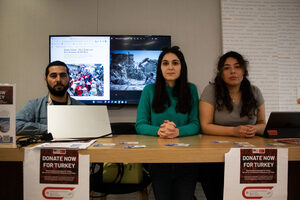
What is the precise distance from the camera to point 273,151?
33.8 inches

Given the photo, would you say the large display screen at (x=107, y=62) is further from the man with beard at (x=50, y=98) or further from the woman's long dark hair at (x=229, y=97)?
the woman's long dark hair at (x=229, y=97)

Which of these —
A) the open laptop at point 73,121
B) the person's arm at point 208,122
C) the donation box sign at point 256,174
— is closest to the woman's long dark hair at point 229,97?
the person's arm at point 208,122

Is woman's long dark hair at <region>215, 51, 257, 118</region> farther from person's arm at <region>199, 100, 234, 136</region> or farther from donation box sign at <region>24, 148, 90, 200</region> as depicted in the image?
donation box sign at <region>24, 148, 90, 200</region>

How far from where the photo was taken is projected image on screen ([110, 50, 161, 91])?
8.54 feet

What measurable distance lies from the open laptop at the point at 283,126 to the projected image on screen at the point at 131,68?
1673 mm

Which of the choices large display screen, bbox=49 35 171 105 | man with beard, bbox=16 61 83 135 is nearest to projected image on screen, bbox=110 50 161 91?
large display screen, bbox=49 35 171 105

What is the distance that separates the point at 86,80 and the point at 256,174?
2233 millimetres

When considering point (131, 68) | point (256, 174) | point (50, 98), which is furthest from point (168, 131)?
point (131, 68)

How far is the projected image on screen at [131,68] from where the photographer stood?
260 centimetres

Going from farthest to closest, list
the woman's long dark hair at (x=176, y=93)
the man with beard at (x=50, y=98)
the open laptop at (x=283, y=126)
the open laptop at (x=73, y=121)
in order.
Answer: the man with beard at (x=50, y=98) → the woman's long dark hair at (x=176, y=93) → the open laptop at (x=283, y=126) → the open laptop at (x=73, y=121)

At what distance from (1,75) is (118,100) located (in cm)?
164

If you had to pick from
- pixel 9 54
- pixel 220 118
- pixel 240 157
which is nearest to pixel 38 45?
pixel 9 54

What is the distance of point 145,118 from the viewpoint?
1.42m

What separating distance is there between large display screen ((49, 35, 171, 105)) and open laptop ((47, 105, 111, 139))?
152 centimetres
